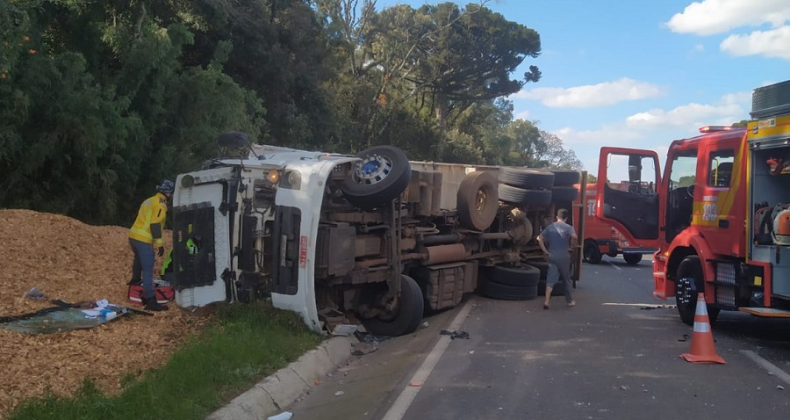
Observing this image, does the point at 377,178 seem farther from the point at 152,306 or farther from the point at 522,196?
the point at 522,196

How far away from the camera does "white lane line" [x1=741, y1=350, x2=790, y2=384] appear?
714cm

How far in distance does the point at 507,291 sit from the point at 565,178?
305 cm

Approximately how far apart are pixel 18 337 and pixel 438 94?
40247 millimetres

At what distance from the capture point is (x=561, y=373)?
7.20 metres

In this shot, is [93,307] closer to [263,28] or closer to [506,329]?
[506,329]

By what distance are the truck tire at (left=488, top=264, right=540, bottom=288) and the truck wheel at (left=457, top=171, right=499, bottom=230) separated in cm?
96

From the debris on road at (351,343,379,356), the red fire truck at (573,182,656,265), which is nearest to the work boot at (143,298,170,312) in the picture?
the debris on road at (351,343,379,356)

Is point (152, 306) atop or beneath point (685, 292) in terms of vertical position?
beneath

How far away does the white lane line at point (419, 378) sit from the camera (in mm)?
5902

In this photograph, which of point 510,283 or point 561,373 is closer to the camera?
point 561,373

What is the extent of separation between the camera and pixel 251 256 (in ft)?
27.1

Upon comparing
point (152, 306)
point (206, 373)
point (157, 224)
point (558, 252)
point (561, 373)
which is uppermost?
point (157, 224)

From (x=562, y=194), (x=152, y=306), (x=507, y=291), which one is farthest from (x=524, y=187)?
(x=152, y=306)

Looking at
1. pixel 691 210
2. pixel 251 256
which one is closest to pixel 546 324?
pixel 691 210
